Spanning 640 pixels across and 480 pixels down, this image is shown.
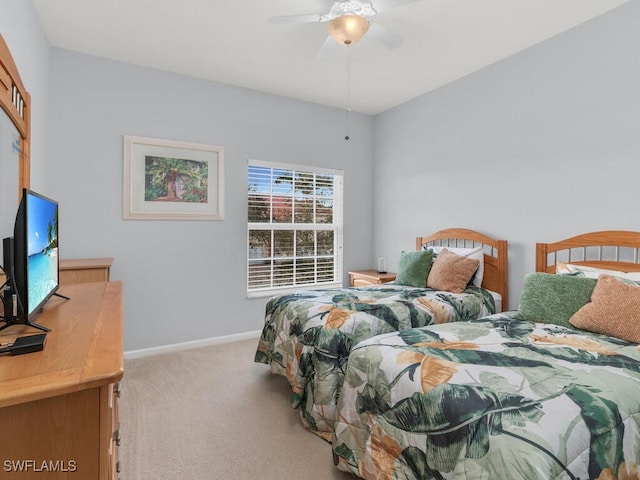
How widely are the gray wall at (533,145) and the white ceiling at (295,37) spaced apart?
0.21m

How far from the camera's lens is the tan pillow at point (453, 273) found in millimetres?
3094

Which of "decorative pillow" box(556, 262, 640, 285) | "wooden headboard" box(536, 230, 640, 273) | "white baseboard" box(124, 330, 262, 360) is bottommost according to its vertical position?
"white baseboard" box(124, 330, 262, 360)

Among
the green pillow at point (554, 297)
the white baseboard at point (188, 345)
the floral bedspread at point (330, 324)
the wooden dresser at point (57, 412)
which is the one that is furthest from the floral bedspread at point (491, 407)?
the white baseboard at point (188, 345)

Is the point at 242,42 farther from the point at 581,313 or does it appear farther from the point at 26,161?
the point at 581,313

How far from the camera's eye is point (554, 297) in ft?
7.20

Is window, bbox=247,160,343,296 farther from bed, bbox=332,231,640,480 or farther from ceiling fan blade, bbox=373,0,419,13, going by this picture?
bed, bbox=332,231,640,480

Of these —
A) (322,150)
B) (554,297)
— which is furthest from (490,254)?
(322,150)

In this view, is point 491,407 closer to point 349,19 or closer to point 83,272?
point 349,19

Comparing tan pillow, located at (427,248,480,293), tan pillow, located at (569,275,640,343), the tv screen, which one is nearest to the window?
tan pillow, located at (427,248,480,293)

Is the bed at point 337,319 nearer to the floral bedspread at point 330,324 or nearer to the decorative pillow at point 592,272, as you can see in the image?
the floral bedspread at point 330,324

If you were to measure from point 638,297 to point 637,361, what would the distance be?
0.46m

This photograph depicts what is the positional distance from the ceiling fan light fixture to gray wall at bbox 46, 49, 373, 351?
5.81 ft

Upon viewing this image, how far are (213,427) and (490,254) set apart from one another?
2.72 meters

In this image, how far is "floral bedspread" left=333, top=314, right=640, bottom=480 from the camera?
3.62 feet
